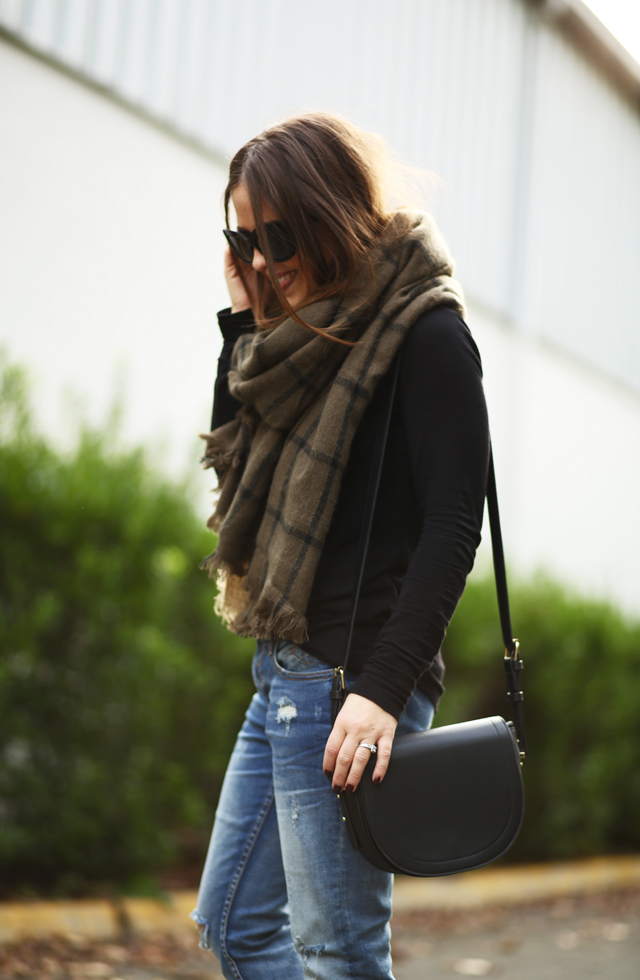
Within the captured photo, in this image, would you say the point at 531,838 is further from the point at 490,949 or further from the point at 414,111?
the point at 414,111

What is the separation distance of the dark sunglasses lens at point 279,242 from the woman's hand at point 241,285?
346 mm

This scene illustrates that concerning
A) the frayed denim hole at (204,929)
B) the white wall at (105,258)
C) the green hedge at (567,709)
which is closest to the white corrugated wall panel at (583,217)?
the green hedge at (567,709)

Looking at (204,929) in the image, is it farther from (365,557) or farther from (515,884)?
(515,884)

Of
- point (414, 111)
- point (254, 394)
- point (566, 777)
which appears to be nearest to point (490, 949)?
point (566, 777)

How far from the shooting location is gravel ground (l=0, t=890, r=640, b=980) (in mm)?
2840

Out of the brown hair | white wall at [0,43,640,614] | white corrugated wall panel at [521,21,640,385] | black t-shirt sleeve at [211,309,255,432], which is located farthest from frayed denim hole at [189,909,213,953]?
white corrugated wall panel at [521,21,640,385]

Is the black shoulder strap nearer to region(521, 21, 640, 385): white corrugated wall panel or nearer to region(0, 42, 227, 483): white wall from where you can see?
region(0, 42, 227, 483): white wall

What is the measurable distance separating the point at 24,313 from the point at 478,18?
5659mm

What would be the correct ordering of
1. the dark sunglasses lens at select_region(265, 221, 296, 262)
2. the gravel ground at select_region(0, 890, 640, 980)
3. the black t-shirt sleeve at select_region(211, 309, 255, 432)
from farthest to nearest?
1. the gravel ground at select_region(0, 890, 640, 980)
2. the black t-shirt sleeve at select_region(211, 309, 255, 432)
3. the dark sunglasses lens at select_region(265, 221, 296, 262)

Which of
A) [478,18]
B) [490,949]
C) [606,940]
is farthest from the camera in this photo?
[478,18]

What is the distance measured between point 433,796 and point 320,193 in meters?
1.09

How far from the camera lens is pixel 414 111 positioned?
7.02 m

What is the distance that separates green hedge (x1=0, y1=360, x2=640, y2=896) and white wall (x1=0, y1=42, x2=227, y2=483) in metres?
0.55

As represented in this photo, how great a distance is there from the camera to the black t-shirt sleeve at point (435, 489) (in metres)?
1.34
